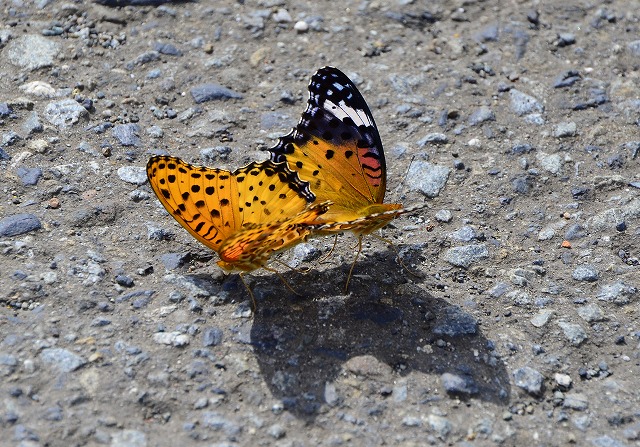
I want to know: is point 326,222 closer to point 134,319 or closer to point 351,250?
point 351,250

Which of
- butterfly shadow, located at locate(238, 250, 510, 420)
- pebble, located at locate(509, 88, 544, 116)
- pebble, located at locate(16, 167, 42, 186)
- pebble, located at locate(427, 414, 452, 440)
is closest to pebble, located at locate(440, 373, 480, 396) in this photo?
butterfly shadow, located at locate(238, 250, 510, 420)

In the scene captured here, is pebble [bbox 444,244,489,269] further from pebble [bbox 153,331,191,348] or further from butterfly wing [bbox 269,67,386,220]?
pebble [bbox 153,331,191,348]

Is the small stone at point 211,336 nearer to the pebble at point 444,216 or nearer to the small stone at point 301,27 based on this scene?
the pebble at point 444,216

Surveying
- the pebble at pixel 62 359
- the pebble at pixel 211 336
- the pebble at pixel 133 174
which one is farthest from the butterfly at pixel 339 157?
the pebble at pixel 62 359

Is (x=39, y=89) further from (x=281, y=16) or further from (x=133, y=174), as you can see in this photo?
(x=281, y=16)

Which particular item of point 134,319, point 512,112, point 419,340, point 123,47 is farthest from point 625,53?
point 134,319

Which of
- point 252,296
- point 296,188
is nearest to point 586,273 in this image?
point 296,188
